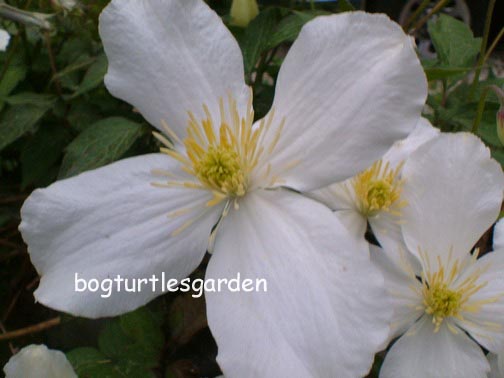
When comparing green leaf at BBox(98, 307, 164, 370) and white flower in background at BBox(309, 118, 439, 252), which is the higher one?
white flower in background at BBox(309, 118, 439, 252)

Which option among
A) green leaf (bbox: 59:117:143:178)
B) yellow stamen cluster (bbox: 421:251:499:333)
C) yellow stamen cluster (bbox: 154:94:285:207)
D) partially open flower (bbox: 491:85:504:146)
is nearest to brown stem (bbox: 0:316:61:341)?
green leaf (bbox: 59:117:143:178)

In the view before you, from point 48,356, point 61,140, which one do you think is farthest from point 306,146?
point 61,140

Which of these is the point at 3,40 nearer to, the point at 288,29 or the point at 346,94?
the point at 288,29

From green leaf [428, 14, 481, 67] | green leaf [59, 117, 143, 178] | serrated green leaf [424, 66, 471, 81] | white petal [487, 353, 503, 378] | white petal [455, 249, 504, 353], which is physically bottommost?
white petal [487, 353, 503, 378]

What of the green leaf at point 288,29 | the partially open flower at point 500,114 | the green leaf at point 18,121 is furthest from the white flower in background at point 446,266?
the green leaf at point 18,121

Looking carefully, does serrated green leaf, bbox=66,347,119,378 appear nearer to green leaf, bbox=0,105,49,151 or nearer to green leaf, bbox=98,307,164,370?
green leaf, bbox=98,307,164,370

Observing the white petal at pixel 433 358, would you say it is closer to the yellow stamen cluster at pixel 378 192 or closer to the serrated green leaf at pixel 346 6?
the yellow stamen cluster at pixel 378 192

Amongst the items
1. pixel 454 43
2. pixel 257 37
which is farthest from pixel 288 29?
pixel 454 43

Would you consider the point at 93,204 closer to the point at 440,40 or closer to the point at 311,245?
the point at 311,245
